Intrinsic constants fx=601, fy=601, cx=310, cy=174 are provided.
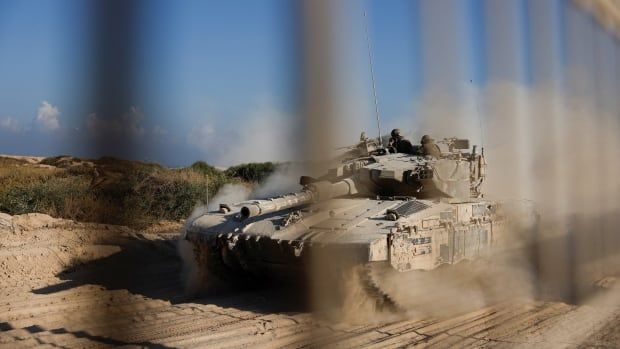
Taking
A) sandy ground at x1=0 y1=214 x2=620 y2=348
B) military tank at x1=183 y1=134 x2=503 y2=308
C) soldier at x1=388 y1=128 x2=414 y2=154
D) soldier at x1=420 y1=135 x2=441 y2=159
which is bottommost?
sandy ground at x1=0 y1=214 x2=620 y2=348

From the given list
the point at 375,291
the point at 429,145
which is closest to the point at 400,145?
the point at 375,291

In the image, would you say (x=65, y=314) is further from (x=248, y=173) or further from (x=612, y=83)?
(x=248, y=173)

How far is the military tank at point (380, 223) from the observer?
641cm

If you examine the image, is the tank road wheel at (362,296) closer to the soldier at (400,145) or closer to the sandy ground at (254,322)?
the sandy ground at (254,322)

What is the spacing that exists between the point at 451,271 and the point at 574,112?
12.1ft

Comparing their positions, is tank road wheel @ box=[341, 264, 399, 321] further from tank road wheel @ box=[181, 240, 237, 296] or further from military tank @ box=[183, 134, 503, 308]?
tank road wheel @ box=[181, 240, 237, 296]

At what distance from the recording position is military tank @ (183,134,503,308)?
252 inches

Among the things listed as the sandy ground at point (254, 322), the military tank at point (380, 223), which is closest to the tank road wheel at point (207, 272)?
the military tank at point (380, 223)

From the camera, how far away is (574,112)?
14.2ft

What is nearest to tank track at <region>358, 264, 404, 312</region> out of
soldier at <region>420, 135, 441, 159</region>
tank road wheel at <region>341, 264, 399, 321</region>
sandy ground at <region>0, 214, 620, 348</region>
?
tank road wheel at <region>341, 264, 399, 321</region>

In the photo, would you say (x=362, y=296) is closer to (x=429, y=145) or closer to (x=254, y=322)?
(x=254, y=322)

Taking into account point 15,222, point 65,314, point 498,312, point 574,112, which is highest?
point 574,112

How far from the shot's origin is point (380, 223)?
22.0 ft

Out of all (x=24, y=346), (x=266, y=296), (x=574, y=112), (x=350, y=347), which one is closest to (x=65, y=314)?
(x=24, y=346)
